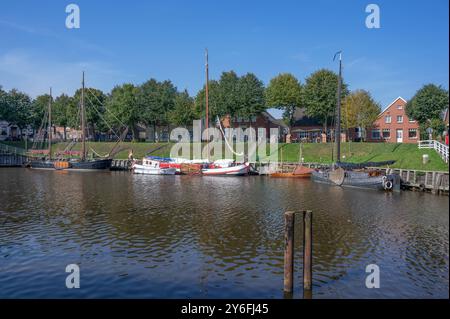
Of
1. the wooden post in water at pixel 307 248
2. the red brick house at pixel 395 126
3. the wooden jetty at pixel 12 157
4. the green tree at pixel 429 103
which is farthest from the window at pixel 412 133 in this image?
the wooden jetty at pixel 12 157

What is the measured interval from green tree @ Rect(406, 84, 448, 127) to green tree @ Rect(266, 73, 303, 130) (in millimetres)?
24848

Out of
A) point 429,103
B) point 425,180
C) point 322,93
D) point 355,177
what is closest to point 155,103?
point 322,93

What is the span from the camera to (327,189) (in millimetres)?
45812

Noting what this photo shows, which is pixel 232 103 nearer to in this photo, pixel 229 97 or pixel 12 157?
pixel 229 97

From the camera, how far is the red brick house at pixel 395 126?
87938 millimetres

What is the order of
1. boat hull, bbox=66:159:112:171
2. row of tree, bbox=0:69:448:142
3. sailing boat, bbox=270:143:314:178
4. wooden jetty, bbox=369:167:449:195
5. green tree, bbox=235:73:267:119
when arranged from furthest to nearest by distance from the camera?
green tree, bbox=235:73:267:119, row of tree, bbox=0:69:448:142, boat hull, bbox=66:159:112:171, sailing boat, bbox=270:143:314:178, wooden jetty, bbox=369:167:449:195

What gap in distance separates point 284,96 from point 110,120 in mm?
50575

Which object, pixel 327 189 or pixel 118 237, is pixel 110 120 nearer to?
pixel 327 189

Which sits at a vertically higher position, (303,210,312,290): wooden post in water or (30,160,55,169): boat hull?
(30,160,55,169): boat hull

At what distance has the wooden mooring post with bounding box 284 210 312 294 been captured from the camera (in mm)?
13945

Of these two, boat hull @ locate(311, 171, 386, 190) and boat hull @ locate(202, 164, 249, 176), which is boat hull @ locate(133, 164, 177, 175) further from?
boat hull @ locate(311, 171, 386, 190)

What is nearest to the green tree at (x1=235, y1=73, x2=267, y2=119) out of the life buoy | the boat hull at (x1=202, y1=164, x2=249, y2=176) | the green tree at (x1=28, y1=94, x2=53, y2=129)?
the boat hull at (x1=202, y1=164, x2=249, y2=176)

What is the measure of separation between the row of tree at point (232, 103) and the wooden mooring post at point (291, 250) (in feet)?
214

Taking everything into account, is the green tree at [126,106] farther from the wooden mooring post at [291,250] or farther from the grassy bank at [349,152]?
the wooden mooring post at [291,250]
